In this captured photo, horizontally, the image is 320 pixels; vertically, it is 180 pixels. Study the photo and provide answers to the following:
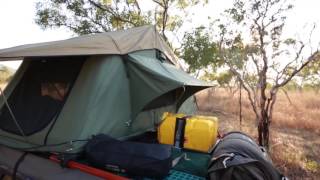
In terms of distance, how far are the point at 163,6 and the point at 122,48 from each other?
707 centimetres

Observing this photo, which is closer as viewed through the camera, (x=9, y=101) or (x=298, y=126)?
(x=9, y=101)

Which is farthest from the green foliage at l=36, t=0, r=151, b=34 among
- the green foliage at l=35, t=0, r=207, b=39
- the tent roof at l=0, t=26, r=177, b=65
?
the tent roof at l=0, t=26, r=177, b=65

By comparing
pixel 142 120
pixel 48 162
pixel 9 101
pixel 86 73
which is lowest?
pixel 48 162

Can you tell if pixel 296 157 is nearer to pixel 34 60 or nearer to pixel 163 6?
pixel 34 60

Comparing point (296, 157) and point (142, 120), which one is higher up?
point (142, 120)

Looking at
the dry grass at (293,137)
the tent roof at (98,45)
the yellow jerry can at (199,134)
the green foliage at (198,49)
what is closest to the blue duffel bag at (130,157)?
the yellow jerry can at (199,134)

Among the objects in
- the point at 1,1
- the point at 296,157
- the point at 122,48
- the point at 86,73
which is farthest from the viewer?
the point at 1,1

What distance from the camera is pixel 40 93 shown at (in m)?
3.47

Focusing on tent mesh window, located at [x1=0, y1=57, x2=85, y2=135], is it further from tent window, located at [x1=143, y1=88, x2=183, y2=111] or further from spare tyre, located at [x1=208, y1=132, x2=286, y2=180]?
spare tyre, located at [x1=208, y1=132, x2=286, y2=180]

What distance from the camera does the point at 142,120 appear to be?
3.82 metres

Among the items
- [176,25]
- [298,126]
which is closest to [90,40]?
[176,25]

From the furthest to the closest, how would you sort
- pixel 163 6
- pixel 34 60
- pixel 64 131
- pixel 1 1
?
pixel 163 6
pixel 1 1
pixel 34 60
pixel 64 131

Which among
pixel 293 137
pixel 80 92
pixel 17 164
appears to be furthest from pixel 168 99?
pixel 293 137

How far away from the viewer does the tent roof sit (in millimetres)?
2668
